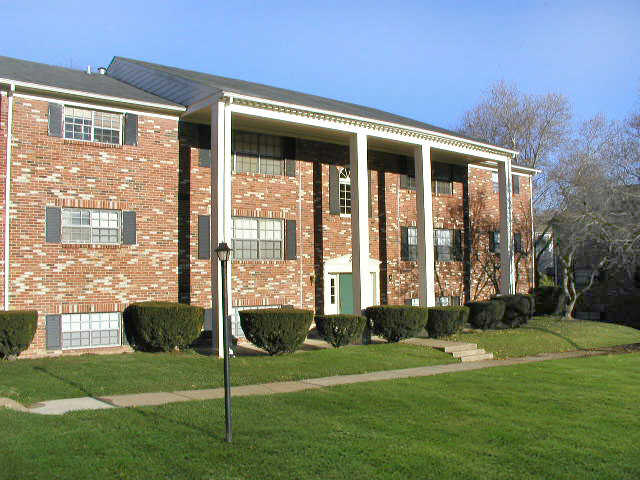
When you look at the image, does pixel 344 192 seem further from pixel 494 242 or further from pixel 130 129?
pixel 494 242

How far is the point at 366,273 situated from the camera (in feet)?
61.1

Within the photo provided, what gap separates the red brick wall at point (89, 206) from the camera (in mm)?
14734

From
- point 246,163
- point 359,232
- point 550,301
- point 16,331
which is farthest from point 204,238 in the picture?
point 550,301

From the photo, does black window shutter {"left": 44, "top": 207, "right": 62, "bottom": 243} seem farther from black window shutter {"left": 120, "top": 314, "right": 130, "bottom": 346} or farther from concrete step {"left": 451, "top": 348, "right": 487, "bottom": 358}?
concrete step {"left": 451, "top": 348, "right": 487, "bottom": 358}

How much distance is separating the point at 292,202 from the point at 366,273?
3.27 meters

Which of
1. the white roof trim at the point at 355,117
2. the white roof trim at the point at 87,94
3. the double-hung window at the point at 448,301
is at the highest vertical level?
the white roof trim at the point at 355,117

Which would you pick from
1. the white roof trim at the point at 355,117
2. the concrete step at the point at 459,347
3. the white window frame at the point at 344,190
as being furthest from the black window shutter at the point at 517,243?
the concrete step at the point at 459,347

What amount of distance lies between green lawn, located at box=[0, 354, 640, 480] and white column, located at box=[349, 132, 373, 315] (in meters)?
7.73

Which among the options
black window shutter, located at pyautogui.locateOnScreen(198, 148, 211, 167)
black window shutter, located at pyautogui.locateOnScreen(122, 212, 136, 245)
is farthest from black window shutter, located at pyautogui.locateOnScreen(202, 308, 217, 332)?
black window shutter, located at pyautogui.locateOnScreen(198, 148, 211, 167)

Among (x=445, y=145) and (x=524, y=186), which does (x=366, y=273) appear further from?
(x=524, y=186)

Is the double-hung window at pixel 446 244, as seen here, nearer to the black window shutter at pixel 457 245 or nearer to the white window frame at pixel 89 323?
the black window shutter at pixel 457 245

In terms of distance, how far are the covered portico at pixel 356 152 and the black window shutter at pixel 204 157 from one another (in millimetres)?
817

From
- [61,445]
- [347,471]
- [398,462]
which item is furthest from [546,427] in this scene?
[61,445]

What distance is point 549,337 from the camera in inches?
821
